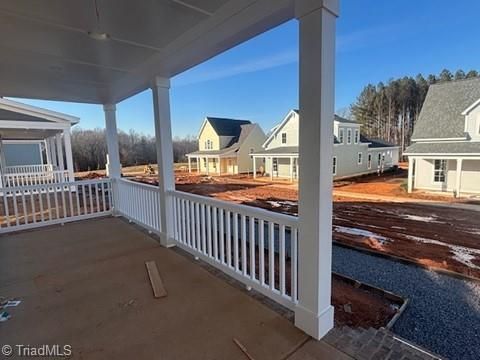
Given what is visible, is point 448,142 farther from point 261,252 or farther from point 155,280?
point 155,280

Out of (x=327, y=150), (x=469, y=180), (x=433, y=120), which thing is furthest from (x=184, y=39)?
(x=433, y=120)

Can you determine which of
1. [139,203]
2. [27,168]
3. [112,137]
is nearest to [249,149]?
[27,168]

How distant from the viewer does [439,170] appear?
37.6 ft

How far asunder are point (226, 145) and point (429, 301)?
63.7ft

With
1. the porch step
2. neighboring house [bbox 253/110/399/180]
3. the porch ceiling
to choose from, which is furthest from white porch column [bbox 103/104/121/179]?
neighboring house [bbox 253/110/399/180]

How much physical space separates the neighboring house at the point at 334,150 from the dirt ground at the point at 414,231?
740cm

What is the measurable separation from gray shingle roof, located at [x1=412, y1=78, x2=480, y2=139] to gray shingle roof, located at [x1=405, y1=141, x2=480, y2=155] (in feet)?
1.32

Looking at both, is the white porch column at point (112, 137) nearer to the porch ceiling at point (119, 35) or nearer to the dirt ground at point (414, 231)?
the porch ceiling at point (119, 35)

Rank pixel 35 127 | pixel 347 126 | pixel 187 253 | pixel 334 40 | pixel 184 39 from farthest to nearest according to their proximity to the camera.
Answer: pixel 347 126 → pixel 35 127 → pixel 187 253 → pixel 184 39 → pixel 334 40

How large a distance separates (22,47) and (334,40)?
3287 millimetres

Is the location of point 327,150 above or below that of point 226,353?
above

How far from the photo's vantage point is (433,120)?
12094 millimetres

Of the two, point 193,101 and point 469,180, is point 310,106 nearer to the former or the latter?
point 469,180

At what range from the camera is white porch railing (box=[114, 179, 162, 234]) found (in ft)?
13.8
